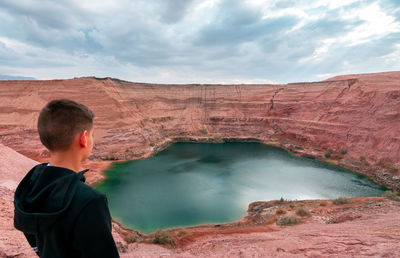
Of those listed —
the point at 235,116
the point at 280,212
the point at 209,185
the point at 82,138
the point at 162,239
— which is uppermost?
the point at 82,138

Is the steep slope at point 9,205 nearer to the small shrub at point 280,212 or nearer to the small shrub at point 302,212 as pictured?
the small shrub at point 280,212

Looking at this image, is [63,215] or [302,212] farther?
[302,212]

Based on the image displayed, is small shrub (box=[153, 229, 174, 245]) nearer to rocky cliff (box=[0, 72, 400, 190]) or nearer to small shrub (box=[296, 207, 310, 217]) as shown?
small shrub (box=[296, 207, 310, 217])

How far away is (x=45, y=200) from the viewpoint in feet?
3.23

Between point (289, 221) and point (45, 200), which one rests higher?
point (45, 200)

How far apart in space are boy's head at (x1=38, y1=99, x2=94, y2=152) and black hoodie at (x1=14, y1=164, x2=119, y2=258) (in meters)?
0.22

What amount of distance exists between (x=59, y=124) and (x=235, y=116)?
3662cm

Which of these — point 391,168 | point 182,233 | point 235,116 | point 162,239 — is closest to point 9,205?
point 162,239

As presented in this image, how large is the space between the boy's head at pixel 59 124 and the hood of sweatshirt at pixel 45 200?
19 centimetres

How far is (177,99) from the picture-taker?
39.0 meters

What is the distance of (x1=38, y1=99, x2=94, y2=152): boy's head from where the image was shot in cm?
118

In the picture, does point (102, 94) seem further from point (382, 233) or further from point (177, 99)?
point (382, 233)

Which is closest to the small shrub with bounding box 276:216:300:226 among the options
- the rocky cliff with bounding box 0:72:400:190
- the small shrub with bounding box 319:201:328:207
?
the small shrub with bounding box 319:201:328:207

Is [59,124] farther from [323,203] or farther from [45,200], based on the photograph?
[323,203]
